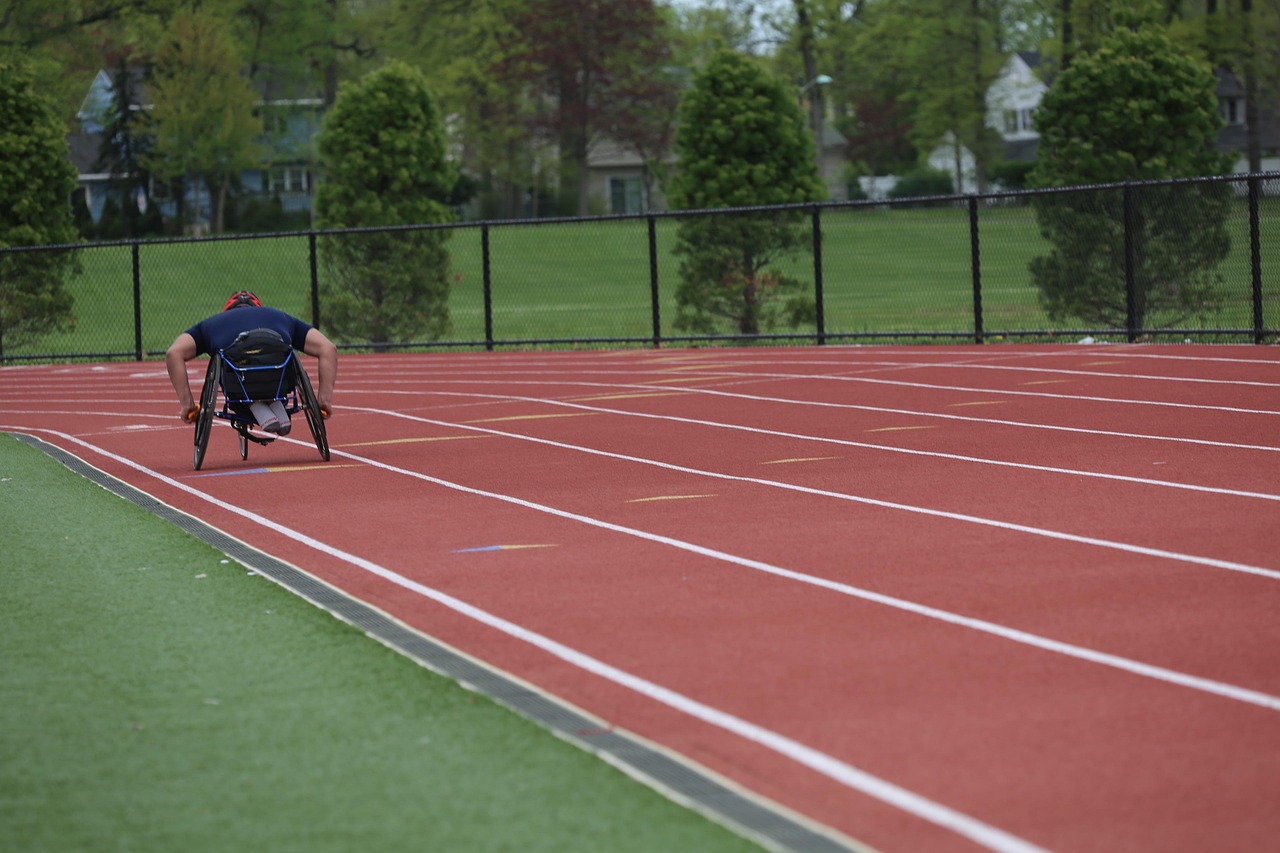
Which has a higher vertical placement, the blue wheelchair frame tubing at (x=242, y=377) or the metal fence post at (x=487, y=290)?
the metal fence post at (x=487, y=290)

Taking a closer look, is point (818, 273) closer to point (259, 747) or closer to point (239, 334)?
point (239, 334)

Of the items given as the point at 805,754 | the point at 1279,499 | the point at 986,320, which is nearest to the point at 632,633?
the point at 805,754

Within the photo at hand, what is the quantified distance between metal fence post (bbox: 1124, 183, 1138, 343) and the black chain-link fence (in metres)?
0.02

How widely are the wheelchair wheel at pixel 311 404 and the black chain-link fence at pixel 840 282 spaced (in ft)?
33.7

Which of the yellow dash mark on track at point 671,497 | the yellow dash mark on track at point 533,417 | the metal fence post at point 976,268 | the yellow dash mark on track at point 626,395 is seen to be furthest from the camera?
the metal fence post at point 976,268

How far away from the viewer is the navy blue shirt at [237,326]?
39.2 feet

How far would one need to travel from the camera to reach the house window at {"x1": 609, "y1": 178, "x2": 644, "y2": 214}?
77625 millimetres

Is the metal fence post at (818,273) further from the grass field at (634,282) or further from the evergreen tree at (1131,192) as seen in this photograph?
the evergreen tree at (1131,192)

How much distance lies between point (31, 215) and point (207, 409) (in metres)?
18.5

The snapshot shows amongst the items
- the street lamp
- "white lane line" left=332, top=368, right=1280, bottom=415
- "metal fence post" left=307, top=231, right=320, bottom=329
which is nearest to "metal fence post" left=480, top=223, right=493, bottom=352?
"metal fence post" left=307, top=231, right=320, bottom=329

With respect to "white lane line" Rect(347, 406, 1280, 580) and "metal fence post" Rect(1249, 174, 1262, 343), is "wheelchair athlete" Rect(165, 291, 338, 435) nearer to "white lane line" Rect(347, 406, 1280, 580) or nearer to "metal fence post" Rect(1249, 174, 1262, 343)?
"white lane line" Rect(347, 406, 1280, 580)

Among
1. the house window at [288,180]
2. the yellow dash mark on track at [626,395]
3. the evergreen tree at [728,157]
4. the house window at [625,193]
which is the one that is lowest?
the yellow dash mark on track at [626,395]

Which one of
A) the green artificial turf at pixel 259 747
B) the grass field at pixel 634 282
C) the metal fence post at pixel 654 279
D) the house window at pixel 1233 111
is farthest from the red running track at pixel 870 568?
the house window at pixel 1233 111

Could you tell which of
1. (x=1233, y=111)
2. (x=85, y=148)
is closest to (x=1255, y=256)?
(x=1233, y=111)
